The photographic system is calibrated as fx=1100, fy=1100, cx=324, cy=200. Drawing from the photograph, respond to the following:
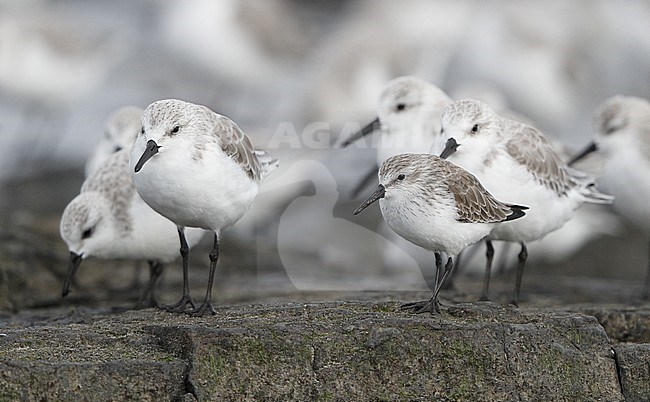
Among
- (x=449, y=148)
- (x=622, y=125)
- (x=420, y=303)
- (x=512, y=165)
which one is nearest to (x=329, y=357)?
(x=420, y=303)

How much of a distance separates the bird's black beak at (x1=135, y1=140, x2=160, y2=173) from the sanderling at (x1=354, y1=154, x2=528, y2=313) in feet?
Answer: 3.99

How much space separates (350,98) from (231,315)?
7829 mm

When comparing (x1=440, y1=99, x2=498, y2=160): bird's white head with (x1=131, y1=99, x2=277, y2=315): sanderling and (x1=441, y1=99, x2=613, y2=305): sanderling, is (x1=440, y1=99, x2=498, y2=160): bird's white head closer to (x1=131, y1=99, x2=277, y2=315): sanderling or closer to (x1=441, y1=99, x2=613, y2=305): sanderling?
(x1=441, y1=99, x2=613, y2=305): sanderling

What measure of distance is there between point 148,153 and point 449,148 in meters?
1.96

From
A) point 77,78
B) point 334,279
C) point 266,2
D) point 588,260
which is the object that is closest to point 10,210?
point 77,78

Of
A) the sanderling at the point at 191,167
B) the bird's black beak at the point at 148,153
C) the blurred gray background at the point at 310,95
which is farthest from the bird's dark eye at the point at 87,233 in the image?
the blurred gray background at the point at 310,95

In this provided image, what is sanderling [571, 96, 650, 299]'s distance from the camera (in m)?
8.61

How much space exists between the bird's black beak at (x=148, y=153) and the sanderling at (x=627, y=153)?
13.6 feet

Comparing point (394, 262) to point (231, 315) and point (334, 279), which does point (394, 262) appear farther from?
point (231, 315)

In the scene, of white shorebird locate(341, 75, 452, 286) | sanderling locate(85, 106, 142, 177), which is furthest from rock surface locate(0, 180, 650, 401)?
sanderling locate(85, 106, 142, 177)

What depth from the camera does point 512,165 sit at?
715 centimetres

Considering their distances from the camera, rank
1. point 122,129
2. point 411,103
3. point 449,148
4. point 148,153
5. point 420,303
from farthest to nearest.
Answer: point 122,129 < point 411,103 < point 449,148 < point 420,303 < point 148,153

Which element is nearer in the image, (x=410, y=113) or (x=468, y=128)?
(x=468, y=128)

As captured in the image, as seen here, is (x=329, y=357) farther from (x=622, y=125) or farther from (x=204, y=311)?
(x=622, y=125)
